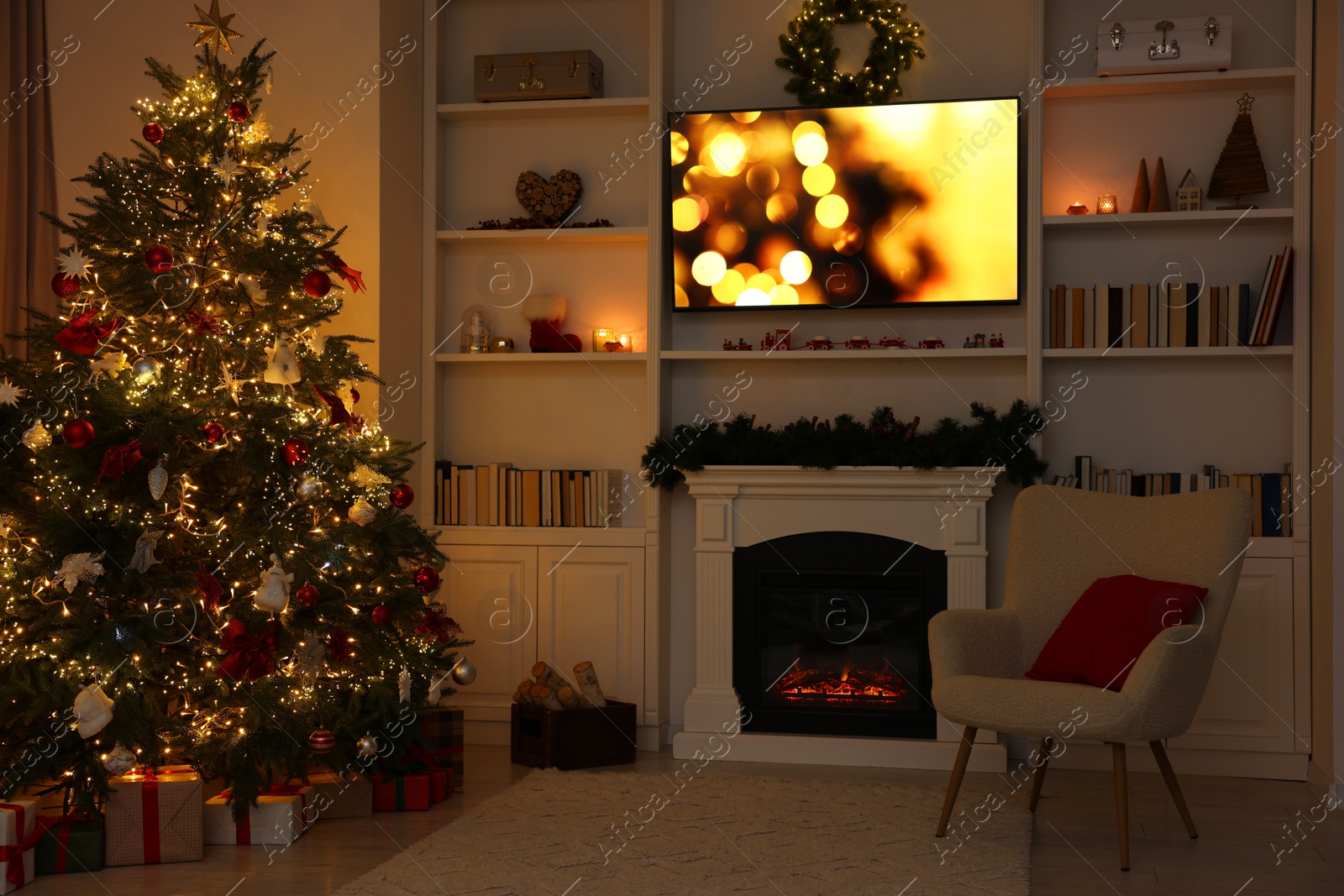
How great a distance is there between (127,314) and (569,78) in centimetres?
196

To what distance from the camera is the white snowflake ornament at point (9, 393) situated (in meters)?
2.97

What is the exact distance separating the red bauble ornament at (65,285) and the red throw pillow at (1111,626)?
2.83 metres

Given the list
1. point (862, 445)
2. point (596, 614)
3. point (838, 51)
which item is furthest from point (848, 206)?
point (596, 614)

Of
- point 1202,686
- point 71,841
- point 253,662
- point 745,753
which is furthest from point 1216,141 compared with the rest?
point 71,841

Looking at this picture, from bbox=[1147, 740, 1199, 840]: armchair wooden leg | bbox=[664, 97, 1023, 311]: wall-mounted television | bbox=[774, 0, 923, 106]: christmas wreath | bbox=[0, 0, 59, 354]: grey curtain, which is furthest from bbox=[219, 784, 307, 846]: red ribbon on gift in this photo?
bbox=[774, 0, 923, 106]: christmas wreath

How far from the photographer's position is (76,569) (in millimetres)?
2887

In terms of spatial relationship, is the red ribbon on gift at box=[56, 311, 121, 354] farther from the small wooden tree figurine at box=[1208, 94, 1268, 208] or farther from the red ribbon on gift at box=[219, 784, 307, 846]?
the small wooden tree figurine at box=[1208, 94, 1268, 208]

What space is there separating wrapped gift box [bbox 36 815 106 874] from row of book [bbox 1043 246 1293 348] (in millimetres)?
3314

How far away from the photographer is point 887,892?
272 cm

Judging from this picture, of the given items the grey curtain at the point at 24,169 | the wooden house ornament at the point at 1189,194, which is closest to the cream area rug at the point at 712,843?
the wooden house ornament at the point at 1189,194

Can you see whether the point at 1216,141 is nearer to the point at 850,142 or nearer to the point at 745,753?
the point at 850,142

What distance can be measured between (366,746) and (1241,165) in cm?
341

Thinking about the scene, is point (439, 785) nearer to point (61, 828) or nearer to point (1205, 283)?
point (61, 828)

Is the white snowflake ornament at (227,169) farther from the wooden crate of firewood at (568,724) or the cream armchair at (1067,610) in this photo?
the cream armchair at (1067,610)
